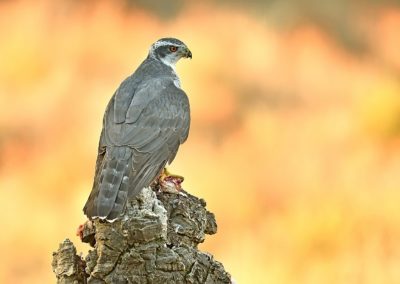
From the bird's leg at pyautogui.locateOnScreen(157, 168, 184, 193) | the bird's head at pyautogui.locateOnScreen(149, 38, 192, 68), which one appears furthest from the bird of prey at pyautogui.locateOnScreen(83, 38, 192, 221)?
the bird's leg at pyautogui.locateOnScreen(157, 168, 184, 193)

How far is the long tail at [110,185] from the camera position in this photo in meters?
13.3

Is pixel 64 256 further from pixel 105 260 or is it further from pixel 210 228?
pixel 210 228

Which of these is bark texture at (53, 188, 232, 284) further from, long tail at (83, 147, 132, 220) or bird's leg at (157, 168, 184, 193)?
bird's leg at (157, 168, 184, 193)

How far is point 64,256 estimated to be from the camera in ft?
45.1

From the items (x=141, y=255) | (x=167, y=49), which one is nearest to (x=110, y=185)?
(x=141, y=255)

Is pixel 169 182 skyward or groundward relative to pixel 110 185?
skyward

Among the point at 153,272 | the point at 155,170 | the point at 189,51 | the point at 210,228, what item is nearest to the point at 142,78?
the point at 189,51

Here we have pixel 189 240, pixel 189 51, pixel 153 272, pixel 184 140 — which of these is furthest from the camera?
pixel 189 51

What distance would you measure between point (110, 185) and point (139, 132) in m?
1.65

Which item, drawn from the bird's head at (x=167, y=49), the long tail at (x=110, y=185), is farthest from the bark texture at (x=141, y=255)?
the bird's head at (x=167, y=49)

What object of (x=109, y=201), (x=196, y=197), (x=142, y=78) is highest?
(x=142, y=78)

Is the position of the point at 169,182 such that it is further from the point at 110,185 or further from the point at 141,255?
the point at 141,255

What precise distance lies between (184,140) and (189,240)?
8.79 ft

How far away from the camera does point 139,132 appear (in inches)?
591
